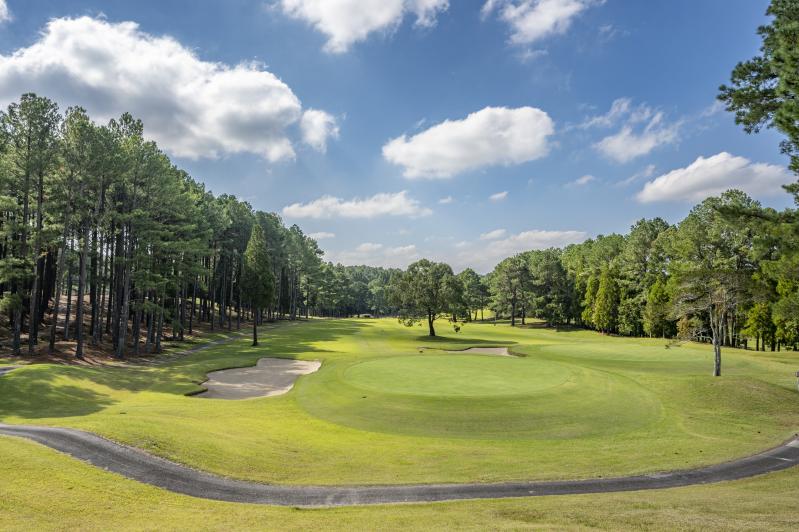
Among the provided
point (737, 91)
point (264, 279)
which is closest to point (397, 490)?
point (737, 91)

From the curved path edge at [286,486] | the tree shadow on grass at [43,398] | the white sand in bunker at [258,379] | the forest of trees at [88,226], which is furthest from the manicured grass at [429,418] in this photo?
the forest of trees at [88,226]

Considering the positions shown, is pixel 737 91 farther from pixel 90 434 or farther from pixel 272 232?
pixel 272 232

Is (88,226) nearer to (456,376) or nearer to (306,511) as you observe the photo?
(456,376)

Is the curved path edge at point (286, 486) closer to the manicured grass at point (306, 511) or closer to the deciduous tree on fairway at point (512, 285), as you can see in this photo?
the manicured grass at point (306, 511)

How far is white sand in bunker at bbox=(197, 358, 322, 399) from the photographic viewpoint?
2911 centimetres

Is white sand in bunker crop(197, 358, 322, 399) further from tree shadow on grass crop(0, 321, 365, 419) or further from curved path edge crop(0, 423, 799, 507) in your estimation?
curved path edge crop(0, 423, 799, 507)

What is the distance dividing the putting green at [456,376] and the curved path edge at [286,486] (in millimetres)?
10469

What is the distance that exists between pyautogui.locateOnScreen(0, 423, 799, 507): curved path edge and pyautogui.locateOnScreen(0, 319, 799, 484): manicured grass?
56 centimetres

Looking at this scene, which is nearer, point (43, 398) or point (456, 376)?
point (43, 398)

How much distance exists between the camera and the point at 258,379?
33656 mm

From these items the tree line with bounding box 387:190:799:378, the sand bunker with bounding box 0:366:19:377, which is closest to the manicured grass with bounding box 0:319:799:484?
the sand bunker with bounding box 0:366:19:377

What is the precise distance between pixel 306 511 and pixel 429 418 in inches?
421

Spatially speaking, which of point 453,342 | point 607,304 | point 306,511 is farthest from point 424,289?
point 306,511

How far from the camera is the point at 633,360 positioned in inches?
1604
